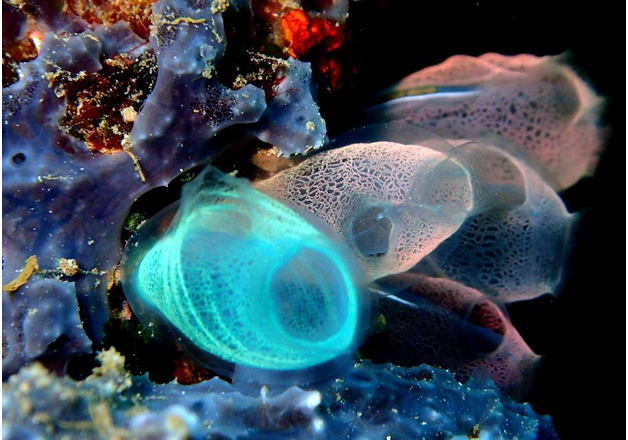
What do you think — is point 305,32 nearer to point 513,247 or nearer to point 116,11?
point 116,11

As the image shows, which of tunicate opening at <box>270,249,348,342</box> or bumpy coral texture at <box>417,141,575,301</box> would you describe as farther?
bumpy coral texture at <box>417,141,575,301</box>

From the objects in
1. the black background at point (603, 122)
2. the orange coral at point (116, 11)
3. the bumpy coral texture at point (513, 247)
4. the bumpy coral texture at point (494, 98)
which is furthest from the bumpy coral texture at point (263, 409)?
the bumpy coral texture at point (494, 98)

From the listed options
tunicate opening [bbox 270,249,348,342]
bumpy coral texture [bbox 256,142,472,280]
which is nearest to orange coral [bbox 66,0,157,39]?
bumpy coral texture [bbox 256,142,472,280]

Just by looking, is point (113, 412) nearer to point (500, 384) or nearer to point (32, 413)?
point (32, 413)

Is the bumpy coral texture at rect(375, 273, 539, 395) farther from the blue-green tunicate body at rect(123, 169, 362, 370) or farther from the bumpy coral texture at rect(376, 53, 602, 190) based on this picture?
the bumpy coral texture at rect(376, 53, 602, 190)

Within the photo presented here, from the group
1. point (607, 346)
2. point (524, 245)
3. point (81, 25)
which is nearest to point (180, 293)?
point (81, 25)

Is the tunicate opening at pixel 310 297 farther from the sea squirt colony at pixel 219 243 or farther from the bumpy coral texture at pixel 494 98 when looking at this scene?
the bumpy coral texture at pixel 494 98
